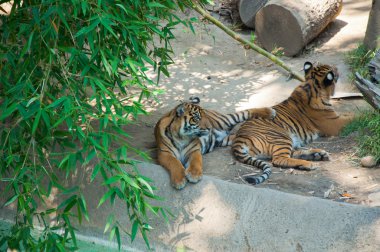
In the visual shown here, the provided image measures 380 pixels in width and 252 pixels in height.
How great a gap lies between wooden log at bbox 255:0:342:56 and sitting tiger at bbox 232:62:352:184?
173cm

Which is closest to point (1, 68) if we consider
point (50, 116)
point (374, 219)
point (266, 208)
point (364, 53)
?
point (50, 116)

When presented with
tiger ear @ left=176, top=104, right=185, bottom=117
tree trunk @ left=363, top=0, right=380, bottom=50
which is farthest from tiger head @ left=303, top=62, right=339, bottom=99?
tiger ear @ left=176, top=104, right=185, bottom=117

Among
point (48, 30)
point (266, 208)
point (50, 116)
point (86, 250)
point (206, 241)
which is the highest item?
point (48, 30)

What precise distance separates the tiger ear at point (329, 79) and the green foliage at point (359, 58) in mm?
829

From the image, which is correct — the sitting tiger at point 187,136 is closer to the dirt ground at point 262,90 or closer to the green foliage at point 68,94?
the dirt ground at point 262,90

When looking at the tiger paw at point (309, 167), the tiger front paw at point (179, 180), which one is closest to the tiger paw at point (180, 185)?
the tiger front paw at point (179, 180)

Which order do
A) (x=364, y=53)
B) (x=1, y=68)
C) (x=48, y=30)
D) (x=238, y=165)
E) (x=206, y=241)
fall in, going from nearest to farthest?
1. (x=48, y=30)
2. (x=1, y=68)
3. (x=206, y=241)
4. (x=238, y=165)
5. (x=364, y=53)

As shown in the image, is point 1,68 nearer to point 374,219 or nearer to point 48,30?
point 48,30

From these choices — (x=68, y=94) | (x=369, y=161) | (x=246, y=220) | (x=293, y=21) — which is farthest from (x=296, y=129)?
(x=68, y=94)

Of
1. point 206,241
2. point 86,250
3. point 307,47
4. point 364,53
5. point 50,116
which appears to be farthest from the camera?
point 307,47

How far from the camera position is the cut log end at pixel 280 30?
816 centimetres

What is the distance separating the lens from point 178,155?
574 cm

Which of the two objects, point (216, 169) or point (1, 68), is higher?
point (1, 68)

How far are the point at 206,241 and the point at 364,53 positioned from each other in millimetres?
3715
